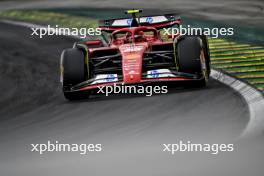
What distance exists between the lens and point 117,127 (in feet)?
35.8

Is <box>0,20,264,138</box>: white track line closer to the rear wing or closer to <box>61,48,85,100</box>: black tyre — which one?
the rear wing

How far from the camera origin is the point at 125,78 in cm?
1284

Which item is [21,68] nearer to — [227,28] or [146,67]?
[146,67]

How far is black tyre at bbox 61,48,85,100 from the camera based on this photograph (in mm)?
13047

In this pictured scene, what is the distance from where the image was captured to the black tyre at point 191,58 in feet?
42.3

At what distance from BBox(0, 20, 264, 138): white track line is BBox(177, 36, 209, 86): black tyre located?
22.3 inches

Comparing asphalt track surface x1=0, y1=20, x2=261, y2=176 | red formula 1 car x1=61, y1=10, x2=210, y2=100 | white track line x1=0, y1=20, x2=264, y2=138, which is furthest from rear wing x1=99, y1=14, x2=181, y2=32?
asphalt track surface x1=0, y1=20, x2=261, y2=176

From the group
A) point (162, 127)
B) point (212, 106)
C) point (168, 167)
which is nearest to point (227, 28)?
point (212, 106)

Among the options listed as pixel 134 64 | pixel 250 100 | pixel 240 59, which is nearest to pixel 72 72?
pixel 134 64

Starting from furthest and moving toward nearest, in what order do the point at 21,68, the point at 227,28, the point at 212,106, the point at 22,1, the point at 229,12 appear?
the point at 22,1 < the point at 229,12 < the point at 227,28 < the point at 21,68 < the point at 212,106

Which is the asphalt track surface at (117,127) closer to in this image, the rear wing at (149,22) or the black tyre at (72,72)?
the black tyre at (72,72)

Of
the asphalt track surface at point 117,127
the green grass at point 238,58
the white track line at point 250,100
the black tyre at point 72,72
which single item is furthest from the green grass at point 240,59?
the black tyre at point 72,72

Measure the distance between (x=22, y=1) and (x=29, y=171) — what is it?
21.2 metres

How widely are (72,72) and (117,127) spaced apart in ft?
7.97
